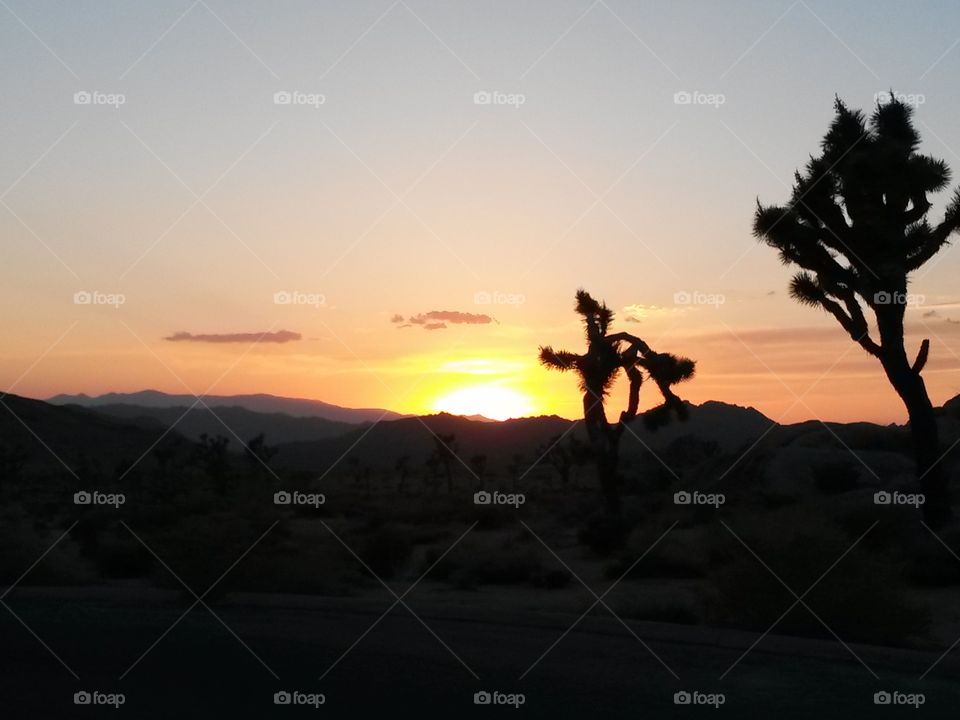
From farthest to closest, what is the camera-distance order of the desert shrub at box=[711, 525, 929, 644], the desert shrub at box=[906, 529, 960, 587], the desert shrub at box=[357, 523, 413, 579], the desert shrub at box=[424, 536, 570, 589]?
the desert shrub at box=[357, 523, 413, 579], the desert shrub at box=[424, 536, 570, 589], the desert shrub at box=[906, 529, 960, 587], the desert shrub at box=[711, 525, 929, 644]

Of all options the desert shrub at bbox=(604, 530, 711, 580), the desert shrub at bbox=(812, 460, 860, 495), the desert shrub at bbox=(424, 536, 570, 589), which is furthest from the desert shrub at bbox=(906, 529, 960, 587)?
the desert shrub at bbox=(812, 460, 860, 495)

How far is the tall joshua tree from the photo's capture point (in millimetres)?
21359

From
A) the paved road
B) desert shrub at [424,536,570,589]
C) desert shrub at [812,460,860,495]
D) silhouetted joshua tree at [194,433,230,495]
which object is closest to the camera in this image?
the paved road

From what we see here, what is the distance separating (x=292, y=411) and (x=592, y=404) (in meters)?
156

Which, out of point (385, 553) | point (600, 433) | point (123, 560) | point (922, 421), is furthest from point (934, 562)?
point (123, 560)

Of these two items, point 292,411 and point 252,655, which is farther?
point 292,411

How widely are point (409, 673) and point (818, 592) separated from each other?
610 centimetres

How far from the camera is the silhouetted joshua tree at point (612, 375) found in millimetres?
26906

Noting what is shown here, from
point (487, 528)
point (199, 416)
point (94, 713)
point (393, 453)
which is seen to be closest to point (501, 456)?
point (393, 453)

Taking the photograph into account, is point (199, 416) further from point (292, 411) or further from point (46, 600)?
point (46, 600)

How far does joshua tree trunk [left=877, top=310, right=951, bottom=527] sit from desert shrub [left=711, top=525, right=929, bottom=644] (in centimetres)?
877

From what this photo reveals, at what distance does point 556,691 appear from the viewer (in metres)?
9.74

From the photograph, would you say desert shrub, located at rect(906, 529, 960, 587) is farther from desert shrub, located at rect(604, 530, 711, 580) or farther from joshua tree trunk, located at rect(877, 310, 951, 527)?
desert shrub, located at rect(604, 530, 711, 580)

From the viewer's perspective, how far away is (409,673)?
413 inches
